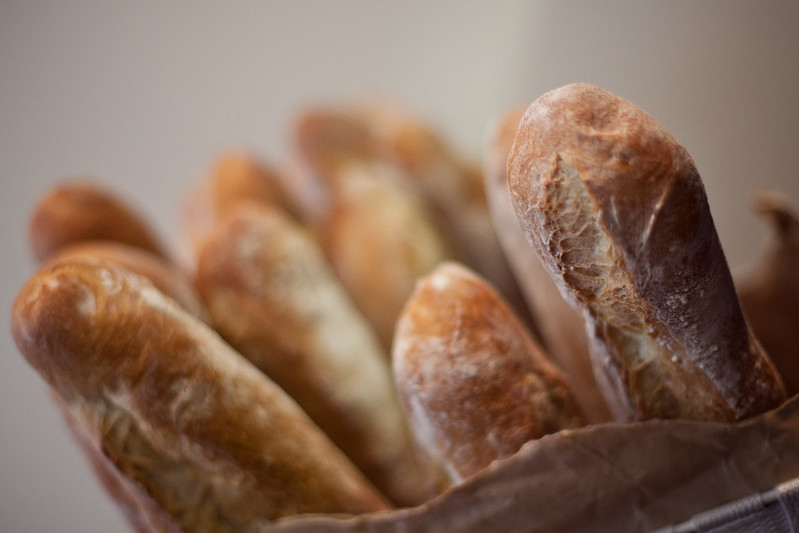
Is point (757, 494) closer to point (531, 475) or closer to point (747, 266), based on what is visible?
point (531, 475)

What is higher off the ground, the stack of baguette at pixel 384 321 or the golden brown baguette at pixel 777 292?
the stack of baguette at pixel 384 321

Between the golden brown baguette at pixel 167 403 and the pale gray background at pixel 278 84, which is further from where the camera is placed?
the pale gray background at pixel 278 84

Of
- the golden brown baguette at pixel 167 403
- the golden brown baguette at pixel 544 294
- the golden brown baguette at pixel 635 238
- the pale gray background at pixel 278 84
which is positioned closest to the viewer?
the golden brown baguette at pixel 635 238

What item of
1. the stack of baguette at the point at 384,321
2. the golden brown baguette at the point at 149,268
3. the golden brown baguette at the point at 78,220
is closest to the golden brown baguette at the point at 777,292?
the stack of baguette at the point at 384,321

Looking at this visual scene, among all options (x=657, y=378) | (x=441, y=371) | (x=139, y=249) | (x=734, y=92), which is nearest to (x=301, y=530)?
(x=441, y=371)

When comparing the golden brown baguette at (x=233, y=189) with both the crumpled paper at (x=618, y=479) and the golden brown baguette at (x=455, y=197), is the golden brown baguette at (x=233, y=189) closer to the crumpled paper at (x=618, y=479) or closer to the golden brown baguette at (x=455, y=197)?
the golden brown baguette at (x=455, y=197)
